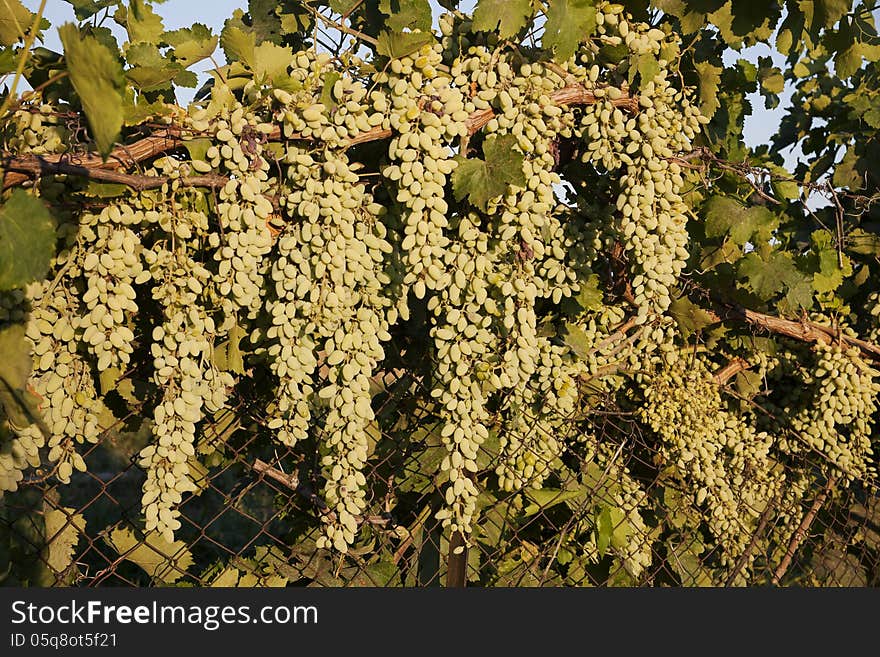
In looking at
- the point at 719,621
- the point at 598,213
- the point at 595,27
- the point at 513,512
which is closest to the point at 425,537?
the point at 513,512

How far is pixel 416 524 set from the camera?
2.58 metres

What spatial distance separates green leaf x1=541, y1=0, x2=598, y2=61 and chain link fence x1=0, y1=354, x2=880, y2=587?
105 centimetres

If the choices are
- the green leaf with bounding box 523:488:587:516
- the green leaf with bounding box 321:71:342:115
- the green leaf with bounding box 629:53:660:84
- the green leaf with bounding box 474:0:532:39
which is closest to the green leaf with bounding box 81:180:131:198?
the green leaf with bounding box 321:71:342:115

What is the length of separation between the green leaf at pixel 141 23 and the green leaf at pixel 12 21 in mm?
232

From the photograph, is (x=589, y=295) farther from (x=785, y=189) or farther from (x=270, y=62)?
(x=785, y=189)

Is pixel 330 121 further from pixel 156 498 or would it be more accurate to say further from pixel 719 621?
pixel 719 621

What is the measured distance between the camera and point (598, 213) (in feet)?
7.76

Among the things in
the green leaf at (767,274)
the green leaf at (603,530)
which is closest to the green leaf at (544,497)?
the green leaf at (603,530)

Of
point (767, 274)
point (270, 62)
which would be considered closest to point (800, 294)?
point (767, 274)

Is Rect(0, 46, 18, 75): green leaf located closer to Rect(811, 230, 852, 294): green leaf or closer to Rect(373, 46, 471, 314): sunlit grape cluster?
Rect(373, 46, 471, 314): sunlit grape cluster

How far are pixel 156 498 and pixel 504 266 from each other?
0.94 meters

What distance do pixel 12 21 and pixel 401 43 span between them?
851 millimetres

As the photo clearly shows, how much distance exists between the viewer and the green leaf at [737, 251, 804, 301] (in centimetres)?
264

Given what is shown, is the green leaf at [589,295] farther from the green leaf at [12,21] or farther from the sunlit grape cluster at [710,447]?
the green leaf at [12,21]
